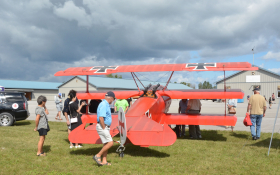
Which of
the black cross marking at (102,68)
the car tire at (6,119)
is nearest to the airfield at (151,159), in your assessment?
the black cross marking at (102,68)

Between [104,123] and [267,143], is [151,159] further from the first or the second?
[267,143]

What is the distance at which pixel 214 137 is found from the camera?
8.74 m

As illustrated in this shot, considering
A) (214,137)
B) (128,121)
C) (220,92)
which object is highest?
(220,92)

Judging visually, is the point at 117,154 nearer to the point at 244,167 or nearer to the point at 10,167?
the point at 10,167

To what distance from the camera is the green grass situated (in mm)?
4742

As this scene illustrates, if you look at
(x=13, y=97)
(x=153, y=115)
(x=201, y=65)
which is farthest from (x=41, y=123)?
(x=13, y=97)

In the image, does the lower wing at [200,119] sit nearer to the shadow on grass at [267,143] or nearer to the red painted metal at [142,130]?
the red painted metal at [142,130]

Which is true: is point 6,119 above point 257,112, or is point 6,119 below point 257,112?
below

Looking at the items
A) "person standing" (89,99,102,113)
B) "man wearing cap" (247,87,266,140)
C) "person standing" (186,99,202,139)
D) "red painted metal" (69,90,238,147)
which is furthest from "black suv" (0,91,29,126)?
"man wearing cap" (247,87,266,140)

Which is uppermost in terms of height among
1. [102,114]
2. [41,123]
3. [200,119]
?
[102,114]

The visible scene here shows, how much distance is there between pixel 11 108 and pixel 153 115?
8.53 meters

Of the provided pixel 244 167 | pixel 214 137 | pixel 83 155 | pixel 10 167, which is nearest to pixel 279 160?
pixel 244 167

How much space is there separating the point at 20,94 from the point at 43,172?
9163mm

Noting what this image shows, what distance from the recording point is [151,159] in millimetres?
5531
